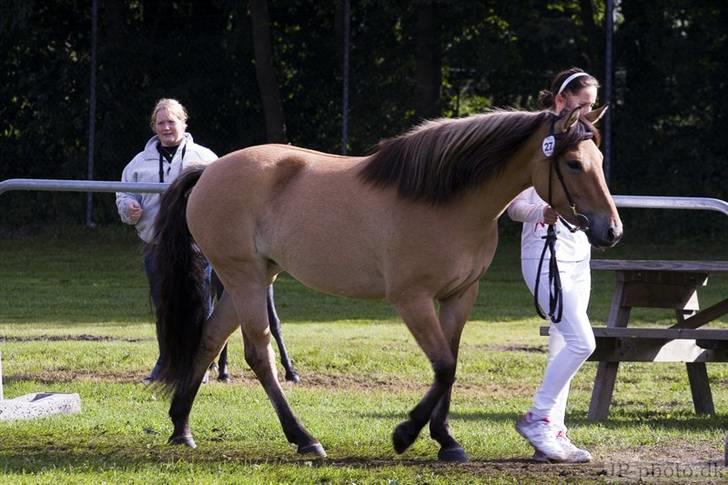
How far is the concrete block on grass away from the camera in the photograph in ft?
25.0

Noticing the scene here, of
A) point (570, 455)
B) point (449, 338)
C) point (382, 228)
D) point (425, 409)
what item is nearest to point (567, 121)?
point (382, 228)

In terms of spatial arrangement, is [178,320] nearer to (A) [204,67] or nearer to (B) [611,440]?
(B) [611,440]

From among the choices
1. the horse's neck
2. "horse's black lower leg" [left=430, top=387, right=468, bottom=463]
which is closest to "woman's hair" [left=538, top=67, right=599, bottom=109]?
the horse's neck

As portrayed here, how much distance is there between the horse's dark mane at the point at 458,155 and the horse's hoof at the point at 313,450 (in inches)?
55.3

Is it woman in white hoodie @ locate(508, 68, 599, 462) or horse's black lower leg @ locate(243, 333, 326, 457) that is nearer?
woman in white hoodie @ locate(508, 68, 599, 462)

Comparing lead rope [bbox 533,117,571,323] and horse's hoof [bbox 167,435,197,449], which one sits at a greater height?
lead rope [bbox 533,117,571,323]

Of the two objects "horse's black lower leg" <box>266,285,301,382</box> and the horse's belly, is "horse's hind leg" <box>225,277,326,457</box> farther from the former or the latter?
"horse's black lower leg" <box>266,285,301,382</box>

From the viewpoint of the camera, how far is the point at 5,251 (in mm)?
20172

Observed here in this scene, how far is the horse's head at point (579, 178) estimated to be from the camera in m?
5.96

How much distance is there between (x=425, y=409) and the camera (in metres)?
6.21

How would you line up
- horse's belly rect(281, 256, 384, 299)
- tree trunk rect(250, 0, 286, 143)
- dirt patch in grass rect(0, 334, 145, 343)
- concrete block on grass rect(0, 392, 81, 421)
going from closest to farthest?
horse's belly rect(281, 256, 384, 299) < concrete block on grass rect(0, 392, 81, 421) < dirt patch in grass rect(0, 334, 145, 343) < tree trunk rect(250, 0, 286, 143)

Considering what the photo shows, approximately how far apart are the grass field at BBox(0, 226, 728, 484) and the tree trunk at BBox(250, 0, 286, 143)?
14.6 feet

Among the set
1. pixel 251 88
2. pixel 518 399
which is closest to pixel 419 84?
pixel 251 88

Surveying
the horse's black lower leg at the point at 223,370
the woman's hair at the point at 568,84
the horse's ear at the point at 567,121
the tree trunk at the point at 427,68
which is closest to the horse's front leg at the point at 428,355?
the horse's ear at the point at 567,121
